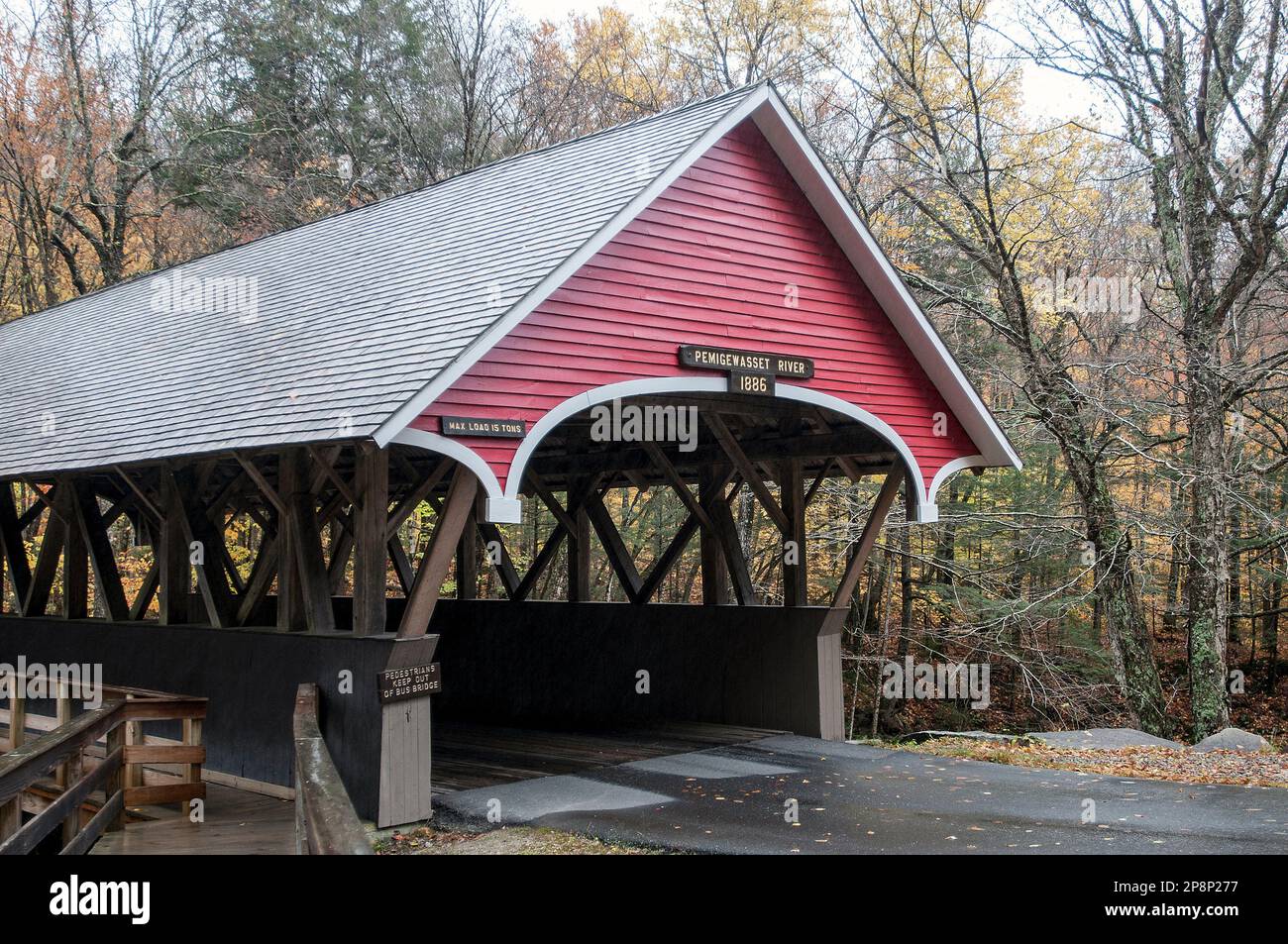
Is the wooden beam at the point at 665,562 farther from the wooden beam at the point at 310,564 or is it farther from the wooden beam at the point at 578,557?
the wooden beam at the point at 310,564

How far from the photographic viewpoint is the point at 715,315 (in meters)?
9.71

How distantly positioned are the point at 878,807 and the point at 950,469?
410 cm

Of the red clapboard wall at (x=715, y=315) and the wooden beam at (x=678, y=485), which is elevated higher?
the red clapboard wall at (x=715, y=315)

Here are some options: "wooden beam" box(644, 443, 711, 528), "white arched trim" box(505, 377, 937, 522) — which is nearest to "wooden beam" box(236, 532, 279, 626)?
"white arched trim" box(505, 377, 937, 522)

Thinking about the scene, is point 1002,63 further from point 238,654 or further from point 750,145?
point 238,654

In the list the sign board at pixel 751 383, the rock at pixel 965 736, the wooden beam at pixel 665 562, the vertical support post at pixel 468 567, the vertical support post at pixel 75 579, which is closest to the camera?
the sign board at pixel 751 383

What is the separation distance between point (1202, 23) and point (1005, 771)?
35.1ft

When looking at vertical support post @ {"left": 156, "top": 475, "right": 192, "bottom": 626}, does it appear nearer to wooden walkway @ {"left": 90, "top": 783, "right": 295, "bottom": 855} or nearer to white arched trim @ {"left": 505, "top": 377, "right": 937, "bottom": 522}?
wooden walkway @ {"left": 90, "top": 783, "right": 295, "bottom": 855}

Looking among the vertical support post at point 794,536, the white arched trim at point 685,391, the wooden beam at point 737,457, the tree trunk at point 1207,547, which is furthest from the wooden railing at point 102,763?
the tree trunk at point 1207,547

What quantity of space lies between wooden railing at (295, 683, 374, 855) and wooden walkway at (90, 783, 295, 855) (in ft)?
4.50

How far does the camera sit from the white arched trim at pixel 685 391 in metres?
8.20

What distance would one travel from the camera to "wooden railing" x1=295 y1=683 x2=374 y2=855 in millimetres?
3756

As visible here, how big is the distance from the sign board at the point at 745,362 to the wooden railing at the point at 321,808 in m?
4.19
